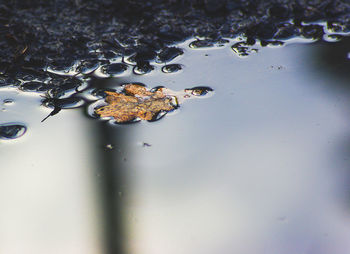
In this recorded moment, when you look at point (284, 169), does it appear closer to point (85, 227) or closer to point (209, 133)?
point (209, 133)

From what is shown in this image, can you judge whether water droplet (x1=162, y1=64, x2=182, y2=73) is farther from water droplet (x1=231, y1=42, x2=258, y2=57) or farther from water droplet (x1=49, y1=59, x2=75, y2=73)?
water droplet (x1=49, y1=59, x2=75, y2=73)

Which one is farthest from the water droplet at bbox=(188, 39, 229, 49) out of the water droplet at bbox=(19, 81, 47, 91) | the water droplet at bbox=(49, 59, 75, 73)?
the water droplet at bbox=(19, 81, 47, 91)

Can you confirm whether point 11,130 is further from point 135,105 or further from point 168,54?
point 168,54

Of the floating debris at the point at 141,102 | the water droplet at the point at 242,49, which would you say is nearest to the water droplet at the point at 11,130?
the floating debris at the point at 141,102

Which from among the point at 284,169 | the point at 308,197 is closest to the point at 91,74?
the point at 284,169

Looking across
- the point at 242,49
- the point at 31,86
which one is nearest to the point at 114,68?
the point at 31,86
